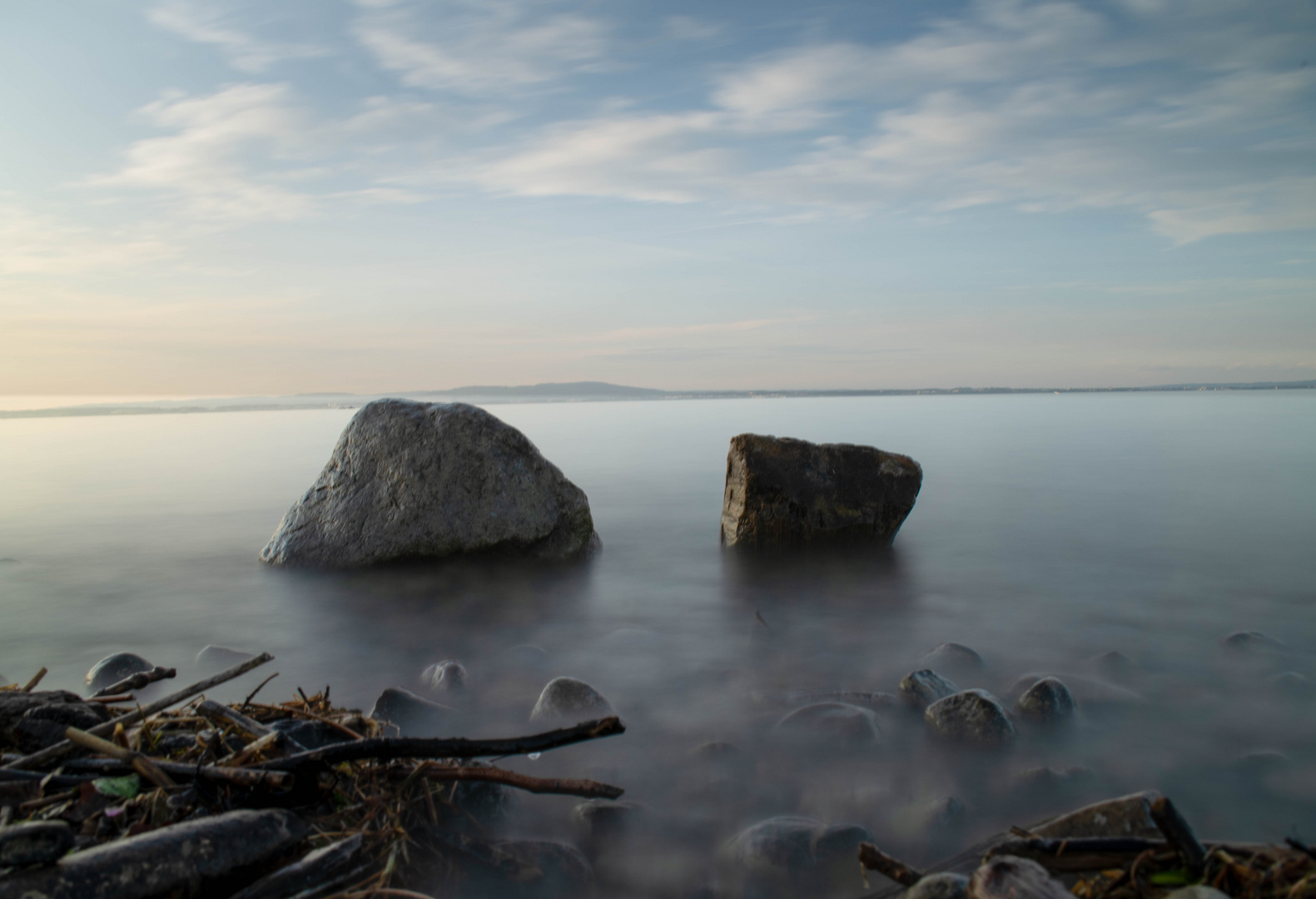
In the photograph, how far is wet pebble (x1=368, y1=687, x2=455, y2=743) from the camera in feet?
11.9

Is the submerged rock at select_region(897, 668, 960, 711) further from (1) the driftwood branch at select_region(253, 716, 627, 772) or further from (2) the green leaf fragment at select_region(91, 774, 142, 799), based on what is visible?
(2) the green leaf fragment at select_region(91, 774, 142, 799)

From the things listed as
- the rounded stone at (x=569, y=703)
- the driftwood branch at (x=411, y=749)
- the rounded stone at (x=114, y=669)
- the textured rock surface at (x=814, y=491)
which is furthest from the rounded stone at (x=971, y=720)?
the rounded stone at (x=114, y=669)

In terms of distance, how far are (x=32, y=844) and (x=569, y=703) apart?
232cm

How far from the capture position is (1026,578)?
6.84m

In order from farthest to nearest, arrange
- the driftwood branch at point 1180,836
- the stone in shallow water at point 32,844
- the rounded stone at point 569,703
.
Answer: the rounded stone at point 569,703, the driftwood branch at point 1180,836, the stone in shallow water at point 32,844

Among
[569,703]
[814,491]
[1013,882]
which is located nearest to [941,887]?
[1013,882]

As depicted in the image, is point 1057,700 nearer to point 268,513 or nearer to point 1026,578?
point 1026,578

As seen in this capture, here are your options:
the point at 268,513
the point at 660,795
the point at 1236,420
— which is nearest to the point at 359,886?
the point at 660,795

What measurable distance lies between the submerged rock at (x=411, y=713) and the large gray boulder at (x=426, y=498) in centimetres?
330

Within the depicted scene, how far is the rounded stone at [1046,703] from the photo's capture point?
3689 mm

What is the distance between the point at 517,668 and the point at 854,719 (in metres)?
2.00

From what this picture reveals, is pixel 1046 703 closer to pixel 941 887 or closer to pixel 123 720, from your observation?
pixel 941 887

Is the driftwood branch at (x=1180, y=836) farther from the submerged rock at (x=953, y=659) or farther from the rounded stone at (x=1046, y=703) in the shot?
the submerged rock at (x=953, y=659)

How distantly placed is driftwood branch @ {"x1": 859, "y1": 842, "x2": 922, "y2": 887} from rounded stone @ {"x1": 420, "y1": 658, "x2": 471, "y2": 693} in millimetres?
2662
